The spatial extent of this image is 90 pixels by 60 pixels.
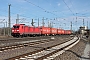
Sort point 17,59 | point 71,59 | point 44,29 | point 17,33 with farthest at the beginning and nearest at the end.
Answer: point 44,29 → point 17,33 → point 71,59 → point 17,59

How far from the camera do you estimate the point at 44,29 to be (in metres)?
69.4

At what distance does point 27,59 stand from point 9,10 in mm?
40128

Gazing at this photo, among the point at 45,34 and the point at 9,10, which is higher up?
the point at 9,10

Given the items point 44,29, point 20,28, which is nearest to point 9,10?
point 20,28

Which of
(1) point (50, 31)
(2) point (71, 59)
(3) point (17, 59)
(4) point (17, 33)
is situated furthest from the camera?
(1) point (50, 31)

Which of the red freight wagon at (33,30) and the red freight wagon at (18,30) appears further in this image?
the red freight wagon at (33,30)

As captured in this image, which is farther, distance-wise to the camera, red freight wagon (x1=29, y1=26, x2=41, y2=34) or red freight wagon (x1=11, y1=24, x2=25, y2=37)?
red freight wagon (x1=29, y1=26, x2=41, y2=34)

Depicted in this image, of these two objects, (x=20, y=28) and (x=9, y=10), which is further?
(x=9, y=10)

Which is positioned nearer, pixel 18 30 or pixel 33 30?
pixel 18 30

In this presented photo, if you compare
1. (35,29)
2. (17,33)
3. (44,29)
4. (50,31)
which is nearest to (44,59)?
(17,33)

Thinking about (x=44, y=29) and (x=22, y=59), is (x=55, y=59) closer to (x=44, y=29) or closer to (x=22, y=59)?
(x=22, y=59)

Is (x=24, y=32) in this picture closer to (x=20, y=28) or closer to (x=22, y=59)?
(x=20, y=28)

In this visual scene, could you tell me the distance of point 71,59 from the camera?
1327 cm

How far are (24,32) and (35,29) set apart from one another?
10.4 metres
